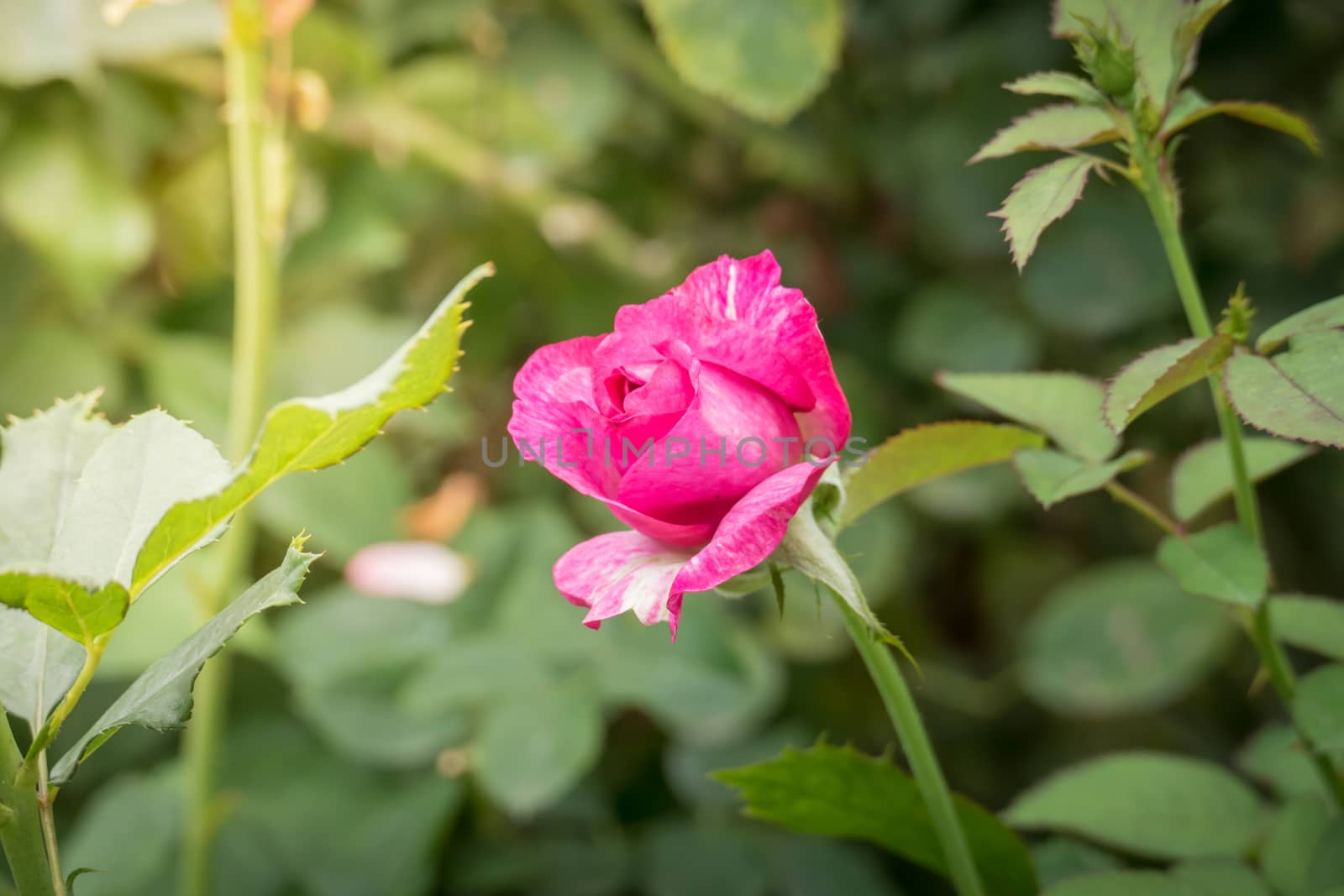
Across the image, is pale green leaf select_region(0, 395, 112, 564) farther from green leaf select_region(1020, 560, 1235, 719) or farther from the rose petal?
green leaf select_region(1020, 560, 1235, 719)

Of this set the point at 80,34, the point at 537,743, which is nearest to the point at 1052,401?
the point at 537,743

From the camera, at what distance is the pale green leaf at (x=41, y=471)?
0.26m

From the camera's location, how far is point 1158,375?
0.28 metres

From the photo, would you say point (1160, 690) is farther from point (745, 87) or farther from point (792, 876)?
point (745, 87)

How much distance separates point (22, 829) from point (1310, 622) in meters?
0.43

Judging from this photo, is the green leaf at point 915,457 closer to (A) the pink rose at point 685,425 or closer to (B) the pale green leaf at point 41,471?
(A) the pink rose at point 685,425

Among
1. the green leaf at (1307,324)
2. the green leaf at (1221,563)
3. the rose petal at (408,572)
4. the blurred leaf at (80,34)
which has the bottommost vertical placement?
the rose petal at (408,572)

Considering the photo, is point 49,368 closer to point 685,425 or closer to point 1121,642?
point 685,425

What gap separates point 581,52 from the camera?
861 millimetres

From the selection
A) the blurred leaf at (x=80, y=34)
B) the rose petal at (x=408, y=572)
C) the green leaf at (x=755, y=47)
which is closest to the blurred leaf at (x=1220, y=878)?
the green leaf at (x=755, y=47)

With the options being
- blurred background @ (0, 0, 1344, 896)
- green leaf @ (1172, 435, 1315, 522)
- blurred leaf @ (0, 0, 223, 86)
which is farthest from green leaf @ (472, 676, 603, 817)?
blurred leaf @ (0, 0, 223, 86)

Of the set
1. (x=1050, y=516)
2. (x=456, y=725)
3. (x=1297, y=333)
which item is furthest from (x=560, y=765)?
(x=1050, y=516)

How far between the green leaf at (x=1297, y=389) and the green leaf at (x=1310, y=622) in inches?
5.3

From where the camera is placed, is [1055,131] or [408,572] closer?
[1055,131]
